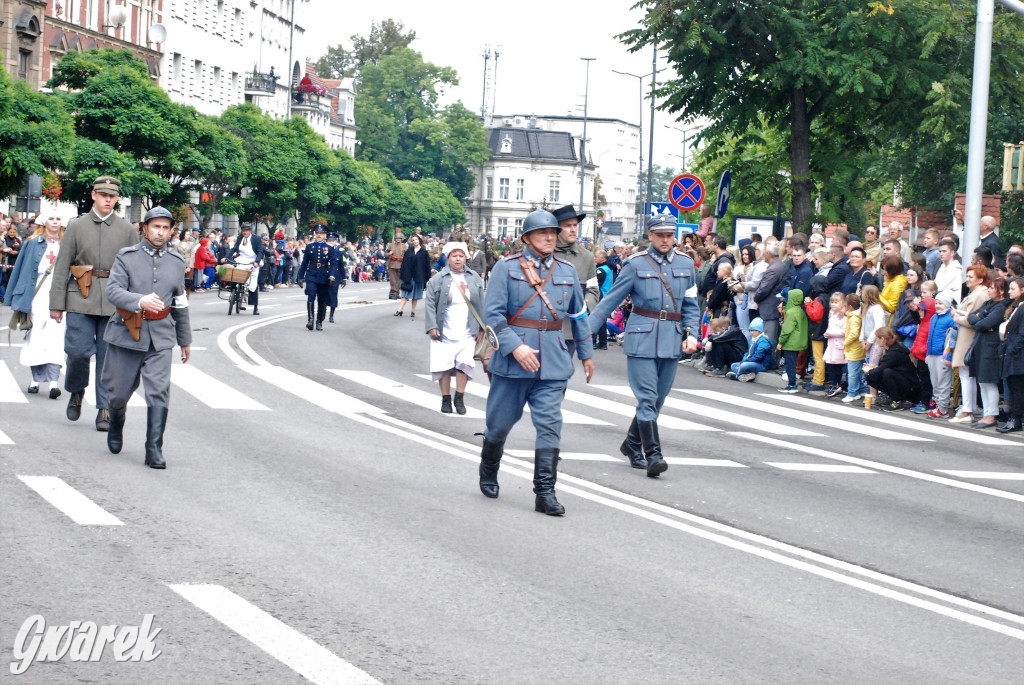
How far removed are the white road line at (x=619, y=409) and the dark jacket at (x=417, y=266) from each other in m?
11.7

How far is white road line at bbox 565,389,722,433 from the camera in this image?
1495cm

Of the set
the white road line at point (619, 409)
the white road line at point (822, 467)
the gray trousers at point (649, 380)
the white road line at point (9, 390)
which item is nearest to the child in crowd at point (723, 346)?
the white road line at point (619, 409)

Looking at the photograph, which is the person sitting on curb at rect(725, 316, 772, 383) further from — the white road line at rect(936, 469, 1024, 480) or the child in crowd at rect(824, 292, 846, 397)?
the white road line at rect(936, 469, 1024, 480)

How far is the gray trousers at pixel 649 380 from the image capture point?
11.2 meters

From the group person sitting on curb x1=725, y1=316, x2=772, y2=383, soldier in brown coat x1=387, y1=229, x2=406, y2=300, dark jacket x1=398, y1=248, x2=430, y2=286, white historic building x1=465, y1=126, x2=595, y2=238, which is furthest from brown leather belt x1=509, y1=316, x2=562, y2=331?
white historic building x1=465, y1=126, x2=595, y2=238

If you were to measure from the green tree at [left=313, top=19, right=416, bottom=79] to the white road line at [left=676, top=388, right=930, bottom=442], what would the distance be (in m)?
107

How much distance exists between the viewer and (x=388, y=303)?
3934 cm

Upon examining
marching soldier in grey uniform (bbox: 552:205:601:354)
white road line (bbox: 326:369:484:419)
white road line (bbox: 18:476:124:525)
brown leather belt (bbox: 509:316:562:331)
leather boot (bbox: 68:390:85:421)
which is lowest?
white road line (bbox: 326:369:484:419)

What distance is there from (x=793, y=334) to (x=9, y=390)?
389 inches

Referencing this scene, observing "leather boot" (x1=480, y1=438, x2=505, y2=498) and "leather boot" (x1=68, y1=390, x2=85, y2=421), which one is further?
"leather boot" (x1=68, y1=390, x2=85, y2=421)

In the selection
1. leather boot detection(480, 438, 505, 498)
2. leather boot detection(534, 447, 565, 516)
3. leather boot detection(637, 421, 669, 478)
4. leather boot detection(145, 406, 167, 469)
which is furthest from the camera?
leather boot detection(637, 421, 669, 478)

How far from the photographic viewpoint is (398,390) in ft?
55.0

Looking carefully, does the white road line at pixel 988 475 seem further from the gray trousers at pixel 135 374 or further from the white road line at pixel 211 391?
the gray trousers at pixel 135 374

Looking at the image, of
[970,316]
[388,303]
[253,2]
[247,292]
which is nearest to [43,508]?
[970,316]
